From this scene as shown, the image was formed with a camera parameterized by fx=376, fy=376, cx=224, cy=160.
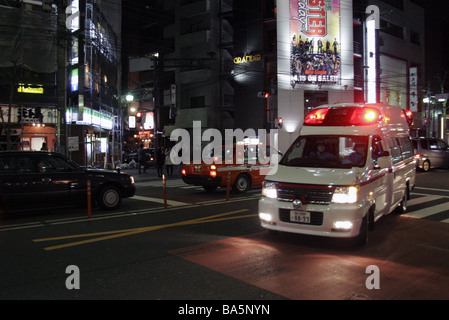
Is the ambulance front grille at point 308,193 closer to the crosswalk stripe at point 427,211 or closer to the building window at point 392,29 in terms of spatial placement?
the crosswalk stripe at point 427,211

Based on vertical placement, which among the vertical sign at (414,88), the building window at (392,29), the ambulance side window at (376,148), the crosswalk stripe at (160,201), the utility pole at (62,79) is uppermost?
the building window at (392,29)

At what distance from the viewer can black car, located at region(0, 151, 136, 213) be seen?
9.02 m

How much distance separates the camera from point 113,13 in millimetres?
34312

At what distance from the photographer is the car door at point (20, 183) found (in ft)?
29.3

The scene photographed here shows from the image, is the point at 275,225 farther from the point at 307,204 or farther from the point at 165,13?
the point at 165,13

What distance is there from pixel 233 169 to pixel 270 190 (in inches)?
248

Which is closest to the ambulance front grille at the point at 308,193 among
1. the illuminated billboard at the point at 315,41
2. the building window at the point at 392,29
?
the illuminated billboard at the point at 315,41

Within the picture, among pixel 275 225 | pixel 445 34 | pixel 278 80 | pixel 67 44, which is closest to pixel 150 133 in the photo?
pixel 278 80

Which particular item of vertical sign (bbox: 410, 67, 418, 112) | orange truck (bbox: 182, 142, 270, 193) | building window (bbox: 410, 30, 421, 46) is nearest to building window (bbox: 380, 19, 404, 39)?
building window (bbox: 410, 30, 421, 46)

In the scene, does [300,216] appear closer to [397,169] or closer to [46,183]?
[397,169]

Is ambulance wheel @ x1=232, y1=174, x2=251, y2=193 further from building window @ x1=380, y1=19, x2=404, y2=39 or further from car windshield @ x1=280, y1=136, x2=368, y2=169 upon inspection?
building window @ x1=380, y1=19, x2=404, y2=39

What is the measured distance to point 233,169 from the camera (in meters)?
13.0

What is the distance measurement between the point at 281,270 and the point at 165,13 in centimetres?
4372
